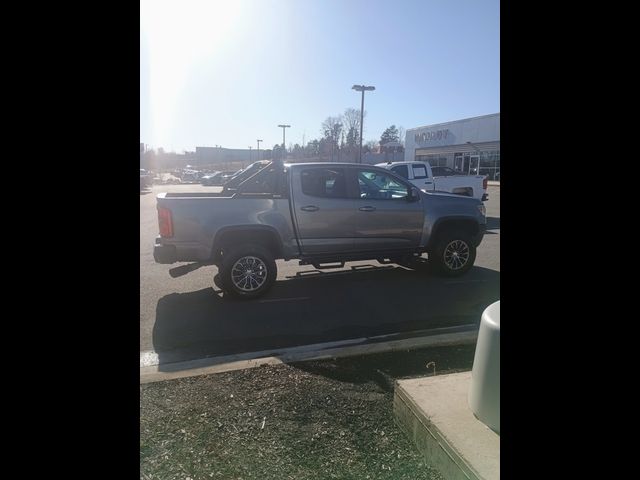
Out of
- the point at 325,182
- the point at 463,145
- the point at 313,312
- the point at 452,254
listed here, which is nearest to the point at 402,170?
the point at 452,254

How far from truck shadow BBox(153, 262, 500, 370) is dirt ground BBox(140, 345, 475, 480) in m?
0.86

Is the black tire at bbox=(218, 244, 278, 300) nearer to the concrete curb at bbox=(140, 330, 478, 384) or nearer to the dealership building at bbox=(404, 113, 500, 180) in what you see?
the concrete curb at bbox=(140, 330, 478, 384)

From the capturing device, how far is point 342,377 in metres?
3.43

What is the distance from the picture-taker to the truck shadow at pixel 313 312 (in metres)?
4.52

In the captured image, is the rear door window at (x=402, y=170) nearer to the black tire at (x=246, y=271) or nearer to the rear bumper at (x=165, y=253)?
the black tire at (x=246, y=271)

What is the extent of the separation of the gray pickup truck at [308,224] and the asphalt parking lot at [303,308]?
1.27 ft

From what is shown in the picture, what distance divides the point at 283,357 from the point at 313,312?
1.52 m

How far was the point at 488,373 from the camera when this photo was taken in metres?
2.38

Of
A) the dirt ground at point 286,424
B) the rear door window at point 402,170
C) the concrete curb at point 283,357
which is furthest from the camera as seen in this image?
the rear door window at point 402,170

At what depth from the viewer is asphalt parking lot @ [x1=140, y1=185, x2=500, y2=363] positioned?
457cm

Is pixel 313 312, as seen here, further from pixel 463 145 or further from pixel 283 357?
pixel 463 145

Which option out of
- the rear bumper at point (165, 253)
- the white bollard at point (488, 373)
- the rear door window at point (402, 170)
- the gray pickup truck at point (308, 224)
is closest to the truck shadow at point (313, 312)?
the gray pickup truck at point (308, 224)
